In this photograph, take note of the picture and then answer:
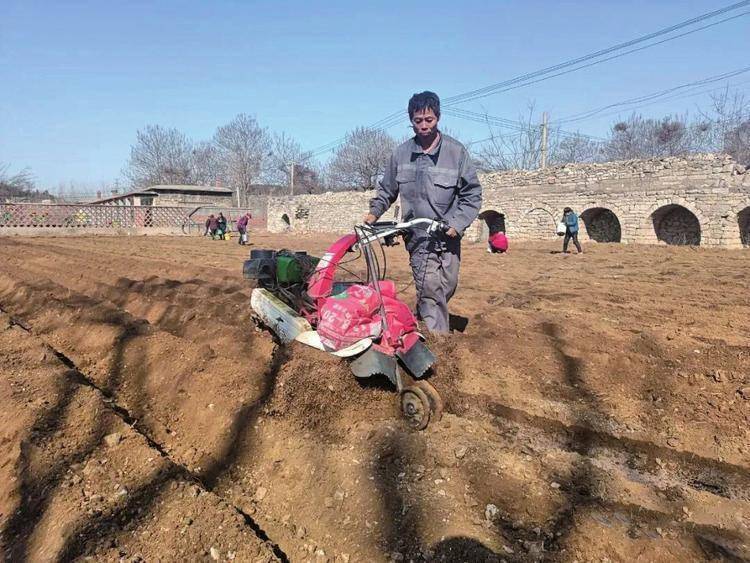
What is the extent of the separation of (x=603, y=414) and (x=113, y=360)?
415 centimetres

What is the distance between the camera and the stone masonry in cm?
1667

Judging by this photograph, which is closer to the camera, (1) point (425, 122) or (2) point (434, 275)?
(1) point (425, 122)

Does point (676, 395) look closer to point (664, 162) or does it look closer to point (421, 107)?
point (421, 107)

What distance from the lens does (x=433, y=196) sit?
4398 millimetres

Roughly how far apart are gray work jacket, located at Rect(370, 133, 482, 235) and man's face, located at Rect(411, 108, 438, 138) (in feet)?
0.50

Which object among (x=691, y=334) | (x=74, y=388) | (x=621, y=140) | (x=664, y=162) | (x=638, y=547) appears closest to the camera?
(x=638, y=547)

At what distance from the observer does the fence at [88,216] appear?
86.6ft

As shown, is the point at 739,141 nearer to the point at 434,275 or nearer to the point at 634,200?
the point at 634,200

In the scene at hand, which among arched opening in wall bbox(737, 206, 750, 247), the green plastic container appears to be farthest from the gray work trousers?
arched opening in wall bbox(737, 206, 750, 247)

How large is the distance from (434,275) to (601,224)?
1869 centimetres

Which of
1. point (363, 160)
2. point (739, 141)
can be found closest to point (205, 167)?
point (363, 160)

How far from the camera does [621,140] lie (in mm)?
43656

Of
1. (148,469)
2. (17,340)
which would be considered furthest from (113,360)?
(148,469)

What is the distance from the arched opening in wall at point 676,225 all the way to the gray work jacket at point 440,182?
53.7 ft
